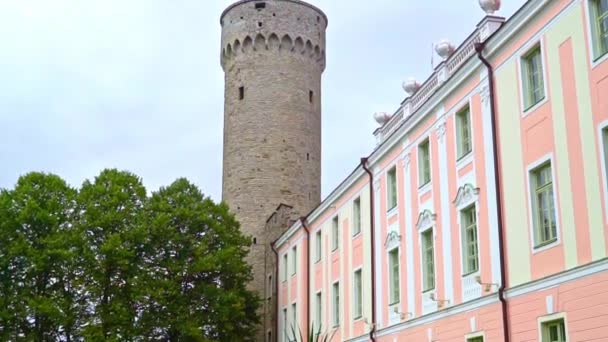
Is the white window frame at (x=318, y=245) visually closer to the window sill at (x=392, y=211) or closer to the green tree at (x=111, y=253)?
the green tree at (x=111, y=253)

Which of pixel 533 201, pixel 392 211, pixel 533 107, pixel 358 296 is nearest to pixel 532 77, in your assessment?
pixel 533 107

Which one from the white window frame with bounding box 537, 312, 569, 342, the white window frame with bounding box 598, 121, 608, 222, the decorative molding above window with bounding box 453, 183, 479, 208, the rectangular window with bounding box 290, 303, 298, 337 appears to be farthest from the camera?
the rectangular window with bounding box 290, 303, 298, 337

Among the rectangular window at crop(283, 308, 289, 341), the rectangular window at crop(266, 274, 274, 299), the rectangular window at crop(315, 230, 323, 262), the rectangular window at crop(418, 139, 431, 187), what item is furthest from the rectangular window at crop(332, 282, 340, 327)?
the rectangular window at crop(266, 274, 274, 299)

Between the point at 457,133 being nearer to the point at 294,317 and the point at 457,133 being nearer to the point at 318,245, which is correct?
the point at 318,245

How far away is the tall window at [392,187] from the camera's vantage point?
78.3 feet

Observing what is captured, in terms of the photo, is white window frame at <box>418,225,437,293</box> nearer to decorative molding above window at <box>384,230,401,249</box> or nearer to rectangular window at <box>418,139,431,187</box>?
rectangular window at <box>418,139,431,187</box>

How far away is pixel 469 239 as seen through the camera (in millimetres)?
18875

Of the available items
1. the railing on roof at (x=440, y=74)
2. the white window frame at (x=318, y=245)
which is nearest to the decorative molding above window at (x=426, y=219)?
the railing on roof at (x=440, y=74)

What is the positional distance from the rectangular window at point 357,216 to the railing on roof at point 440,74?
103 inches

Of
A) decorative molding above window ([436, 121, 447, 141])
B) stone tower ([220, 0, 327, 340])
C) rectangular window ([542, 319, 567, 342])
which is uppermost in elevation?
stone tower ([220, 0, 327, 340])

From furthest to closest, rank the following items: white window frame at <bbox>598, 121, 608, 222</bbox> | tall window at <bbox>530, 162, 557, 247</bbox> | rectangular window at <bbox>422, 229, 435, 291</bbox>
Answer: rectangular window at <bbox>422, 229, 435, 291</bbox>, tall window at <bbox>530, 162, 557, 247</bbox>, white window frame at <bbox>598, 121, 608, 222</bbox>

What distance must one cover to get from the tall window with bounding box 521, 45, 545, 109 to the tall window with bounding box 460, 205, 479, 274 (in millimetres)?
3332

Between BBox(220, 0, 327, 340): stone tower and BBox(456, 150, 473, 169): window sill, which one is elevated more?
BBox(220, 0, 327, 340): stone tower

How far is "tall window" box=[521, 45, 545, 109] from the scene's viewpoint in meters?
16.0
